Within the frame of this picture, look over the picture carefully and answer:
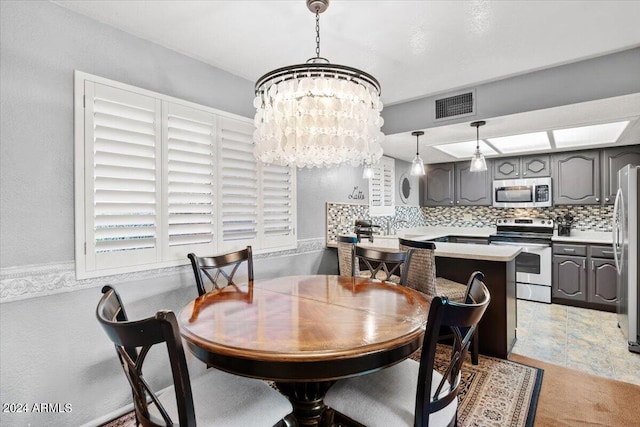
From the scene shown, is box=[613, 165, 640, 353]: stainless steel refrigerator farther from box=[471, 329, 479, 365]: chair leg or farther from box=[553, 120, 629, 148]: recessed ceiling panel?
box=[471, 329, 479, 365]: chair leg

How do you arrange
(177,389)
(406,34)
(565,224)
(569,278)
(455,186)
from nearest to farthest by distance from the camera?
1. (177,389)
2. (406,34)
3. (569,278)
4. (565,224)
5. (455,186)

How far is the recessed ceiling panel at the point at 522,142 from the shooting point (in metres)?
3.70

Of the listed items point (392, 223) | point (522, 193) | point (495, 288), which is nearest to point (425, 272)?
point (495, 288)

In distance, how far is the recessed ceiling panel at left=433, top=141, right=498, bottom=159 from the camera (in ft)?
13.6

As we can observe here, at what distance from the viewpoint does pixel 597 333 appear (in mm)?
3238

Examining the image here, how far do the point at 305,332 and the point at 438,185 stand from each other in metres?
4.90

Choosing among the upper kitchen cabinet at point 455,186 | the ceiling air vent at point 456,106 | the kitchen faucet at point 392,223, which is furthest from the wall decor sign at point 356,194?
the upper kitchen cabinet at point 455,186

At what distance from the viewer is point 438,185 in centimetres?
557

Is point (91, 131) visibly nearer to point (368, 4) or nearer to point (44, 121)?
point (44, 121)

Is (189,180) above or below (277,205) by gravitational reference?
above

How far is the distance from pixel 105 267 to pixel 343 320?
1541mm

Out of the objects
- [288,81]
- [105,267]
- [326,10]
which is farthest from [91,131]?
[326,10]

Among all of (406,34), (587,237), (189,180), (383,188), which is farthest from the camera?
(383,188)

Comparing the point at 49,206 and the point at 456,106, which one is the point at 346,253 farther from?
the point at 49,206
